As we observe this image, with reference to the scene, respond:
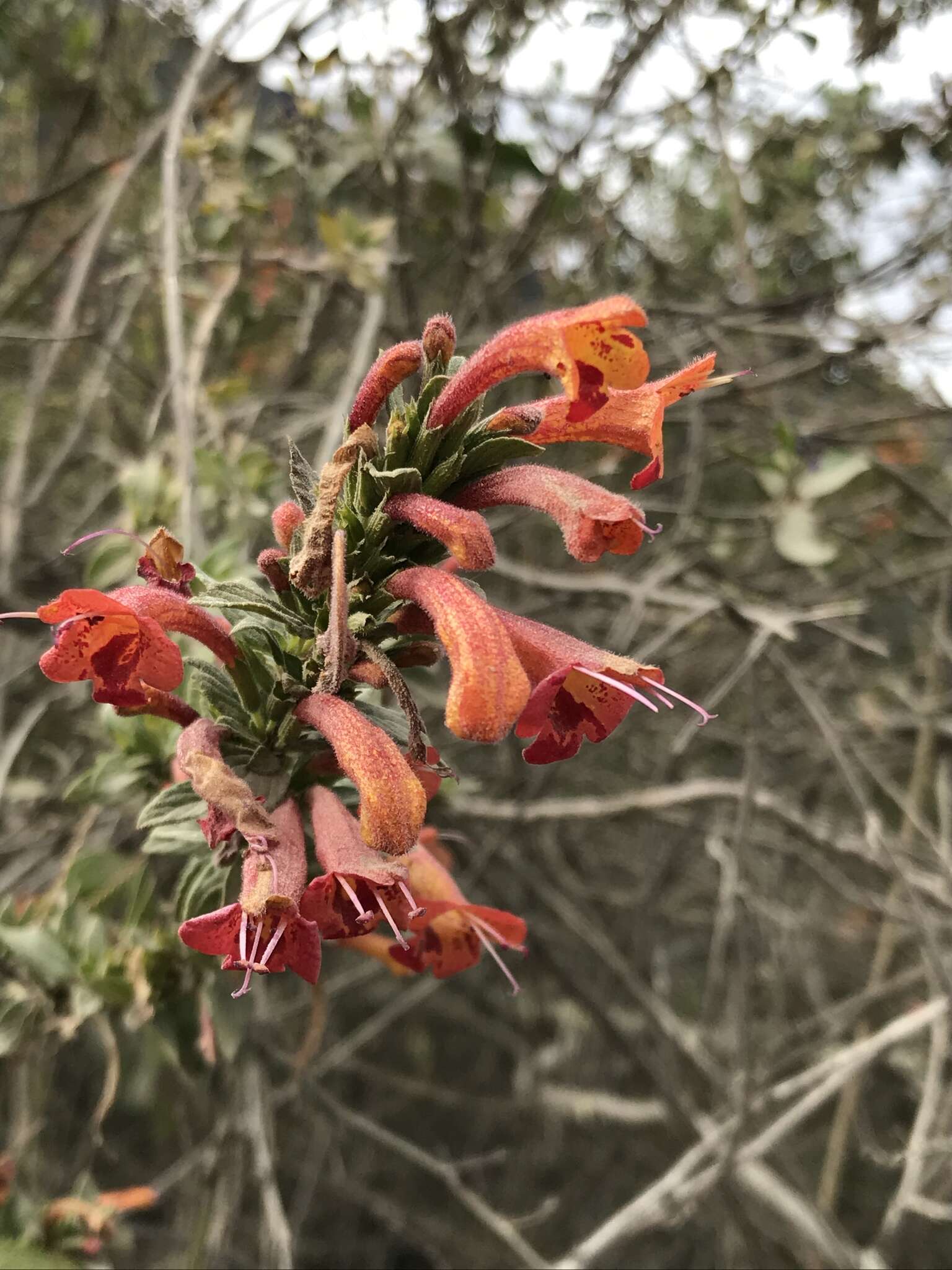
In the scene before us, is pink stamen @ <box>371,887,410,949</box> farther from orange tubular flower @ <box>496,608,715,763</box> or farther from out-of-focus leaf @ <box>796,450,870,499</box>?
out-of-focus leaf @ <box>796,450,870,499</box>

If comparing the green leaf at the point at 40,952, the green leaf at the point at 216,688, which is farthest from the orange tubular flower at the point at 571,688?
the green leaf at the point at 40,952

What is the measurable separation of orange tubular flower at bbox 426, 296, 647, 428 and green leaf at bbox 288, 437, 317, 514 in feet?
0.43

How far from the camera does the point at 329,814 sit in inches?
38.9

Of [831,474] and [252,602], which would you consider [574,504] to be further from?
[831,474]

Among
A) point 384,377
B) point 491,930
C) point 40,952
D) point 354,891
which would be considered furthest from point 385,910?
point 40,952

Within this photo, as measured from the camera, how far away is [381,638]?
0.99 m

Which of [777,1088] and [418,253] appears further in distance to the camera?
[418,253]

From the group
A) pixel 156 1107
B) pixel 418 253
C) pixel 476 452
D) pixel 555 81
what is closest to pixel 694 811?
pixel 156 1107

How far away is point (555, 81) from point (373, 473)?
131 inches

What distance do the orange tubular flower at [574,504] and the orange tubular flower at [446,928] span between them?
41cm

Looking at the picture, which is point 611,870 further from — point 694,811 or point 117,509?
point 117,509

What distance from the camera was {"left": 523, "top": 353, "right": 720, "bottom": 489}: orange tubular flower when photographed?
91 cm

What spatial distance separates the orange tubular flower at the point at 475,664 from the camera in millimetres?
762

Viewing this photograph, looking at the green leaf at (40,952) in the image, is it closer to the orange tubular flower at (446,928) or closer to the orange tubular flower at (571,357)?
the orange tubular flower at (446,928)
